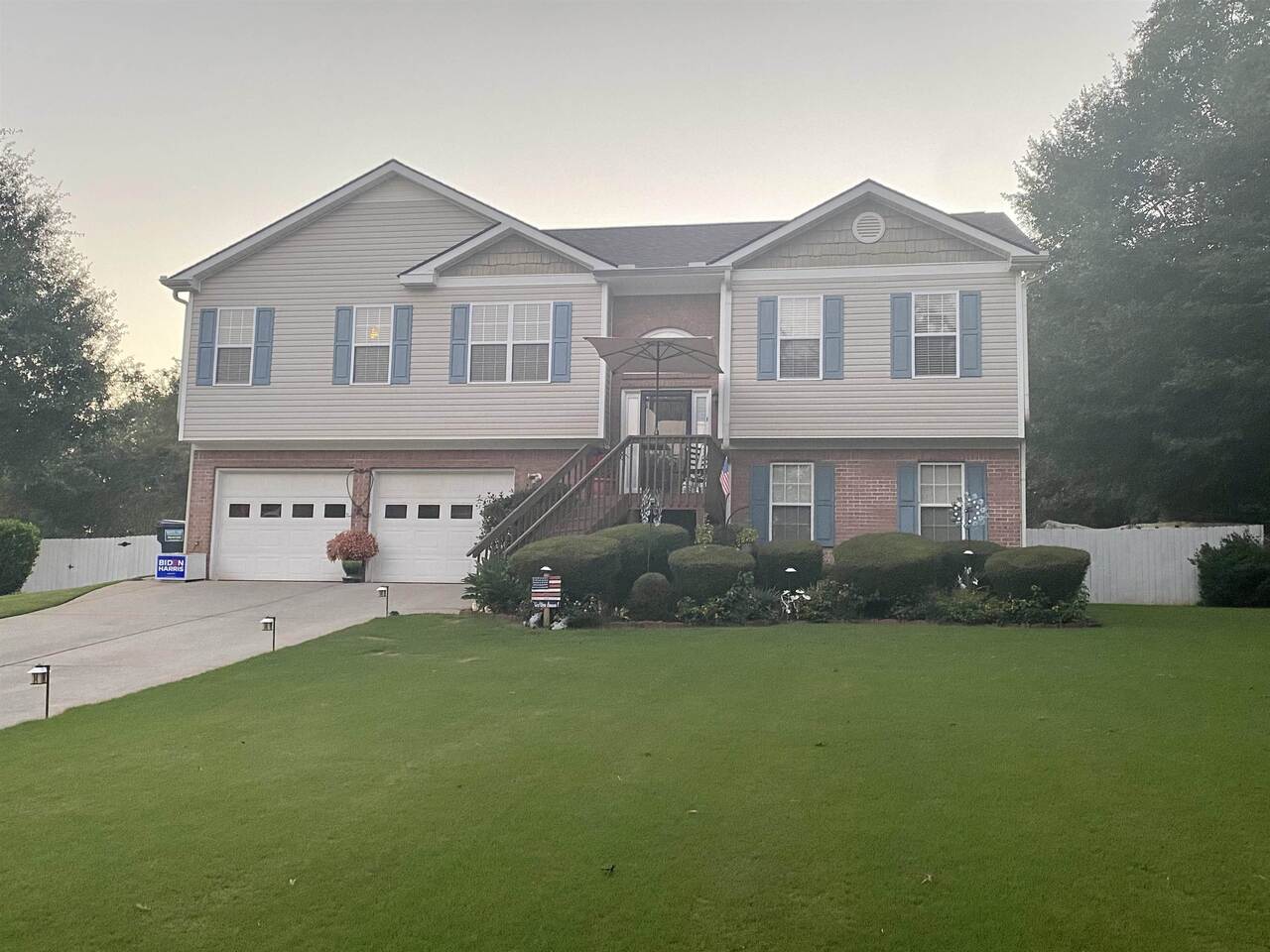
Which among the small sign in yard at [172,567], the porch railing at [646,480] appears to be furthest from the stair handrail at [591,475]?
the small sign in yard at [172,567]

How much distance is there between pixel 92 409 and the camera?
2836 centimetres

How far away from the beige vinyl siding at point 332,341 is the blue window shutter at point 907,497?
225 inches

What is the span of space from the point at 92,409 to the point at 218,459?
11189 millimetres

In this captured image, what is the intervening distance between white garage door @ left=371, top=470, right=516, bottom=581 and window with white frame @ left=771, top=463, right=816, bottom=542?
4.97 m

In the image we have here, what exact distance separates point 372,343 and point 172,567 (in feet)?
18.9

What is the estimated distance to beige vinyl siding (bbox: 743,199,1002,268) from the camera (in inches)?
691

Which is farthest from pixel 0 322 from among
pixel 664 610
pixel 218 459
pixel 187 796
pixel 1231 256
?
pixel 1231 256

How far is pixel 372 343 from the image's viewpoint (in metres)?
19.2

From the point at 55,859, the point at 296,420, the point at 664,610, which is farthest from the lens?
the point at 296,420

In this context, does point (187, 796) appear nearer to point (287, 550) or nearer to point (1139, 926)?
point (1139, 926)

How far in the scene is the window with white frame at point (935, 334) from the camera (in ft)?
57.3

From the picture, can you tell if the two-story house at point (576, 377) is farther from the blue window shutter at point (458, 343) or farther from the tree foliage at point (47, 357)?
the tree foliage at point (47, 357)

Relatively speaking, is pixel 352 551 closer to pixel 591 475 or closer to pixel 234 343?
pixel 234 343

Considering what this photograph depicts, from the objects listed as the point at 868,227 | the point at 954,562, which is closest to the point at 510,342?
the point at 868,227
